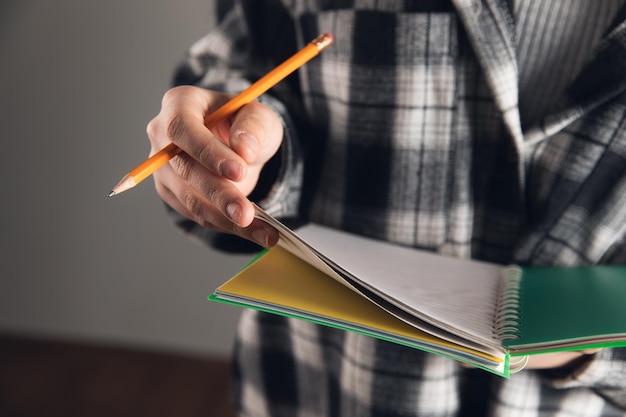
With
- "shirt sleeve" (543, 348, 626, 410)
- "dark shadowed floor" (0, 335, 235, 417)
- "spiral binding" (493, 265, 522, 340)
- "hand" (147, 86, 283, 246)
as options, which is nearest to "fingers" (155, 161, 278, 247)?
"hand" (147, 86, 283, 246)

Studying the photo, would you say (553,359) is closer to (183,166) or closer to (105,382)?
(183,166)

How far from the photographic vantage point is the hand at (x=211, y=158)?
375 millimetres

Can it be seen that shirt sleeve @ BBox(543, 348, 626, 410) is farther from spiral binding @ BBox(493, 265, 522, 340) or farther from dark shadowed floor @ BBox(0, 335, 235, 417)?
dark shadowed floor @ BBox(0, 335, 235, 417)

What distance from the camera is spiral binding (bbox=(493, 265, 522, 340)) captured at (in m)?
0.36

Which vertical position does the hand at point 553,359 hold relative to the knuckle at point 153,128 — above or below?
below

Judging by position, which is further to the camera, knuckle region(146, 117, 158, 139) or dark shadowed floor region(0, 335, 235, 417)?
dark shadowed floor region(0, 335, 235, 417)

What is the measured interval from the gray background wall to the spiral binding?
759 millimetres

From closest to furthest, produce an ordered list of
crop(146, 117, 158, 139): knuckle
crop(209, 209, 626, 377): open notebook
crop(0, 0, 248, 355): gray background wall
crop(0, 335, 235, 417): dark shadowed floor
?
1. crop(209, 209, 626, 377): open notebook
2. crop(146, 117, 158, 139): knuckle
3. crop(0, 0, 248, 355): gray background wall
4. crop(0, 335, 235, 417): dark shadowed floor

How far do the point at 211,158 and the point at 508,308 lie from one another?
0.72 ft

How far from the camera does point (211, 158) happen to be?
0.38 metres

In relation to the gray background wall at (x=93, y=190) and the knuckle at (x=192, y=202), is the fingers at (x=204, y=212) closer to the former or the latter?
the knuckle at (x=192, y=202)

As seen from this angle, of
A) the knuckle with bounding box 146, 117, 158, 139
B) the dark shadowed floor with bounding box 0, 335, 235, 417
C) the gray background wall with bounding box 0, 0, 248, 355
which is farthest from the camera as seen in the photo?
the dark shadowed floor with bounding box 0, 335, 235, 417

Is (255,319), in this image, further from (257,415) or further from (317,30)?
(317,30)

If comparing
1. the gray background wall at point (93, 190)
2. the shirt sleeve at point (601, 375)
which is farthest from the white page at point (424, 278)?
the gray background wall at point (93, 190)
